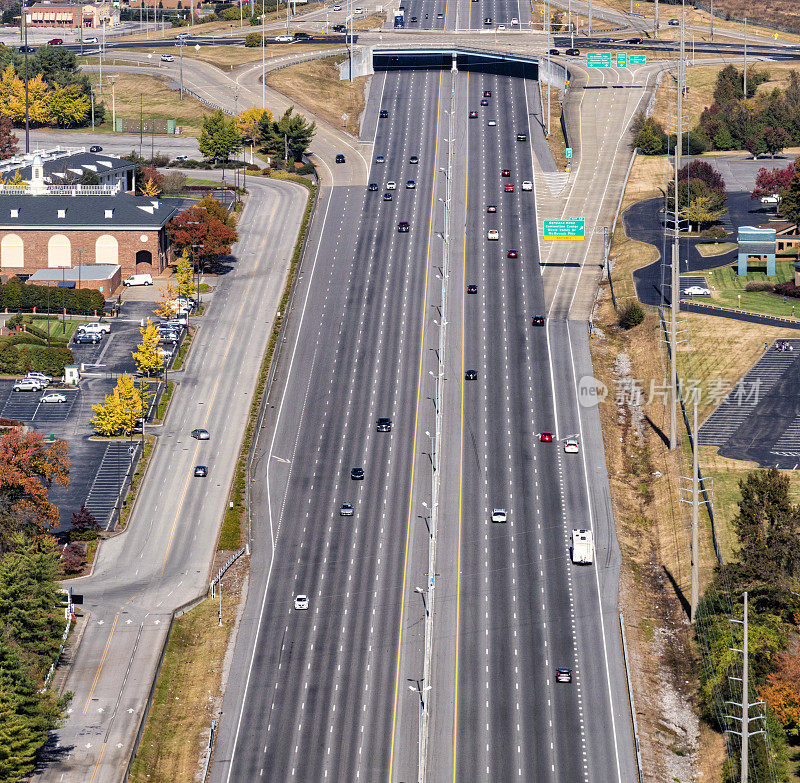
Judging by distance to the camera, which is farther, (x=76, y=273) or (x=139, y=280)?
(x=139, y=280)

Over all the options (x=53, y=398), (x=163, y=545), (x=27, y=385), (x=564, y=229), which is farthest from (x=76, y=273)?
(x=564, y=229)

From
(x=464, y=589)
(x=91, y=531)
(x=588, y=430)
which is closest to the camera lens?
(x=464, y=589)

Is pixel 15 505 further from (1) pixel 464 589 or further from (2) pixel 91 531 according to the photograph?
(1) pixel 464 589

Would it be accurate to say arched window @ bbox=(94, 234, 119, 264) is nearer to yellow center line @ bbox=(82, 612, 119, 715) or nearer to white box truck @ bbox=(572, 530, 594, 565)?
yellow center line @ bbox=(82, 612, 119, 715)

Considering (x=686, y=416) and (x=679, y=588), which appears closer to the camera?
(x=679, y=588)

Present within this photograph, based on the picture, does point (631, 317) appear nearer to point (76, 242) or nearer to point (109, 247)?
point (109, 247)

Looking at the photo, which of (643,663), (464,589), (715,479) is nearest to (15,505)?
(464,589)

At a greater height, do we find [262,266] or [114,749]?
[262,266]
